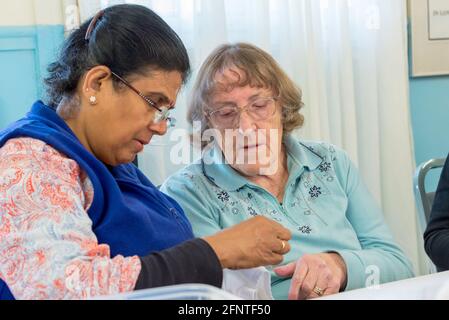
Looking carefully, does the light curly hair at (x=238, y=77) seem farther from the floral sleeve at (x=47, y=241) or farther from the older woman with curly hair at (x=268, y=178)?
the floral sleeve at (x=47, y=241)

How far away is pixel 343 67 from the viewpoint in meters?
2.30

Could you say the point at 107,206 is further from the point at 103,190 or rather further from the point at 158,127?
the point at 158,127

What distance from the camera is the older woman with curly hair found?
1.35 m

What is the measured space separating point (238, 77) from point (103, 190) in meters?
0.56

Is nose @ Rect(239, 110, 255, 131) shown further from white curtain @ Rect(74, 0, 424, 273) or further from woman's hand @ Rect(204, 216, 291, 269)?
white curtain @ Rect(74, 0, 424, 273)

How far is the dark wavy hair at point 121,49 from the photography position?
0.99 m

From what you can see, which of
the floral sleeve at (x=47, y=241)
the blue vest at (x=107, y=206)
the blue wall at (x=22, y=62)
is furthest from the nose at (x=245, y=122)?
the blue wall at (x=22, y=62)

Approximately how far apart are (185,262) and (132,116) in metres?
0.32

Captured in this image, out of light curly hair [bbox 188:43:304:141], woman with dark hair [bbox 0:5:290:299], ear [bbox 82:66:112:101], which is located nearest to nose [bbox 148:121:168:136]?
woman with dark hair [bbox 0:5:290:299]

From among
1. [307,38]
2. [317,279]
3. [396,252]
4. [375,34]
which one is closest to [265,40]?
[307,38]
